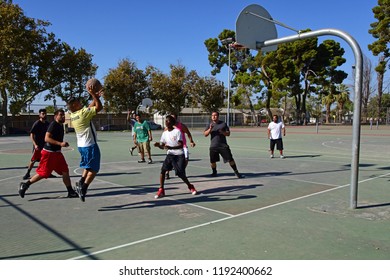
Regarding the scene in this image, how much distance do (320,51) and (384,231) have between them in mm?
56872

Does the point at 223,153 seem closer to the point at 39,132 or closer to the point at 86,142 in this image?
the point at 86,142

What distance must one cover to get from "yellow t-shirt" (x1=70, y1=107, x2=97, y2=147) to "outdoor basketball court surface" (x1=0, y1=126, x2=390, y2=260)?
1.16 m

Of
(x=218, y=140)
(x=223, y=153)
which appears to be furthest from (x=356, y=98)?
(x=218, y=140)

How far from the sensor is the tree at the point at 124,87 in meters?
48.2

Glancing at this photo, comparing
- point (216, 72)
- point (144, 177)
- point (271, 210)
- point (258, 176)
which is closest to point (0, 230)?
point (271, 210)

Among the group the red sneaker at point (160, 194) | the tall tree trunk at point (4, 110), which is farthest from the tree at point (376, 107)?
the red sneaker at point (160, 194)

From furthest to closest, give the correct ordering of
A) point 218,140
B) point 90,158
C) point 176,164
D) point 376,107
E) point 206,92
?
1. point 376,107
2. point 206,92
3. point 218,140
4. point 176,164
5. point 90,158

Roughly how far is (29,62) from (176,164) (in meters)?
36.9

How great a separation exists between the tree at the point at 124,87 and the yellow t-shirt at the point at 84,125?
4224 centimetres

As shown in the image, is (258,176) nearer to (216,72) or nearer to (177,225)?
(177,225)

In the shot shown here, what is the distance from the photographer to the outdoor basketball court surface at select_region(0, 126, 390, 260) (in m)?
4.55

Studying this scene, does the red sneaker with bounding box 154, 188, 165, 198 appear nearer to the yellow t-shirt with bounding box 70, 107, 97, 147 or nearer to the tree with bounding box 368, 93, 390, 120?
the yellow t-shirt with bounding box 70, 107, 97, 147

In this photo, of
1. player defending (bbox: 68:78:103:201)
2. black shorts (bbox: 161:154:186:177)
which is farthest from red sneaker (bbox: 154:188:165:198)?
player defending (bbox: 68:78:103:201)

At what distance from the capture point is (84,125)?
6637 mm
